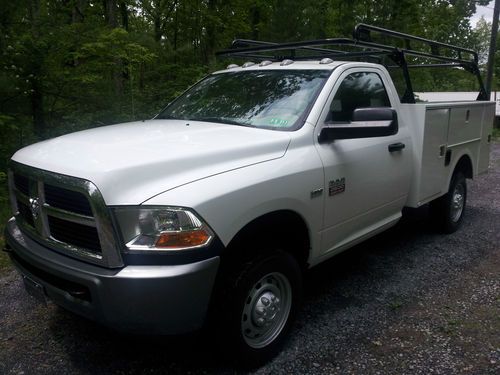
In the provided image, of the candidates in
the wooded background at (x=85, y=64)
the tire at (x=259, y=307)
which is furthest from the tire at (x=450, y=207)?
the wooded background at (x=85, y=64)

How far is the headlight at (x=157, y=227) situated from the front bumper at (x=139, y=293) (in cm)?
11

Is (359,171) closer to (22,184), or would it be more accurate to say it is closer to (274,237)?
(274,237)

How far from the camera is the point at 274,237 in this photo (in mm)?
2998

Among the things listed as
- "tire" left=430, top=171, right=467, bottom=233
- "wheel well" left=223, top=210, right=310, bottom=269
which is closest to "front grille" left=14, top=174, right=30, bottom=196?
"wheel well" left=223, top=210, right=310, bottom=269

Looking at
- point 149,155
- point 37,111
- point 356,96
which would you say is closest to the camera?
point 149,155

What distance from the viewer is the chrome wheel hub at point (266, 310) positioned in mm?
2883

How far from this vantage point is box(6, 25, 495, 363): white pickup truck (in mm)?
2375

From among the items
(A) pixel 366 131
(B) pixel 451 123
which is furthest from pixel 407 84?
(A) pixel 366 131

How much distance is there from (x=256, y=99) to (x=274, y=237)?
134cm

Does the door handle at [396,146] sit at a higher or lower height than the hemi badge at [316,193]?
higher

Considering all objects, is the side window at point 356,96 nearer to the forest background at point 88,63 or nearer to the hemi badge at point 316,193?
the hemi badge at point 316,193

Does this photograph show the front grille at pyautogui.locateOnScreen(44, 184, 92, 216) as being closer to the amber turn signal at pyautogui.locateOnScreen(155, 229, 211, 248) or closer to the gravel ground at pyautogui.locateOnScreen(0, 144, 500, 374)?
the amber turn signal at pyautogui.locateOnScreen(155, 229, 211, 248)

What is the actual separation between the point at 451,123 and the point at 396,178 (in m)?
1.45

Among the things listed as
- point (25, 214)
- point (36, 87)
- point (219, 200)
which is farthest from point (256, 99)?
point (36, 87)
